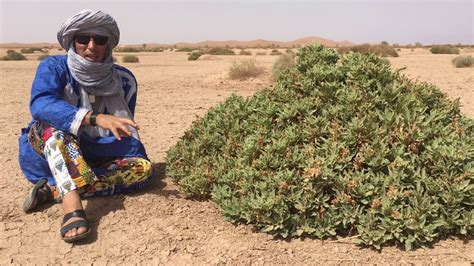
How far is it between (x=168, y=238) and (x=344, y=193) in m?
1.32

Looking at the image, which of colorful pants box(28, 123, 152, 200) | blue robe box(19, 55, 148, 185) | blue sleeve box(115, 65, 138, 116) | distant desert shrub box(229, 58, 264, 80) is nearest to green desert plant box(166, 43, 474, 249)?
colorful pants box(28, 123, 152, 200)

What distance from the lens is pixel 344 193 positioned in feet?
10.2

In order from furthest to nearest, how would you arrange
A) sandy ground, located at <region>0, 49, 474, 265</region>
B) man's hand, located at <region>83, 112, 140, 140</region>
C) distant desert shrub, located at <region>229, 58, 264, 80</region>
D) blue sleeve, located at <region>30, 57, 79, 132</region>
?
1. distant desert shrub, located at <region>229, 58, 264, 80</region>
2. blue sleeve, located at <region>30, 57, 79, 132</region>
3. man's hand, located at <region>83, 112, 140, 140</region>
4. sandy ground, located at <region>0, 49, 474, 265</region>

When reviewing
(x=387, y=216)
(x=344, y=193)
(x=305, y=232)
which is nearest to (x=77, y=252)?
(x=305, y=232)

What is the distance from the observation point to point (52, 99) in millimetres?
3352

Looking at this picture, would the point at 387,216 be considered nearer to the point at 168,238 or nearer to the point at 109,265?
the point at 168,238

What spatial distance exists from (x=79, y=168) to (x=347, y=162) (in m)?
2.02

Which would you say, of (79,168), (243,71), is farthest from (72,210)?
(243,71)

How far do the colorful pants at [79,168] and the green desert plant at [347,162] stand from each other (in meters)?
0.41

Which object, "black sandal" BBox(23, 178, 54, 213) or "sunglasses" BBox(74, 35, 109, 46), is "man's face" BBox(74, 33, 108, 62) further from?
"black sandal" BBox(23, 178, 54, 213)

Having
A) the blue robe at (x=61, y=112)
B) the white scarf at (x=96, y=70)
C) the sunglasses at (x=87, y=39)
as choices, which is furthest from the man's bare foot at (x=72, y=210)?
the sunglasses at (x=87, y=39)

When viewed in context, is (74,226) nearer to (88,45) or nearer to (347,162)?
(88,45)

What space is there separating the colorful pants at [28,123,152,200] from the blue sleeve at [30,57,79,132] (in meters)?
0.14

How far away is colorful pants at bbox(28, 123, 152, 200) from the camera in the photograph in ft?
10.9
